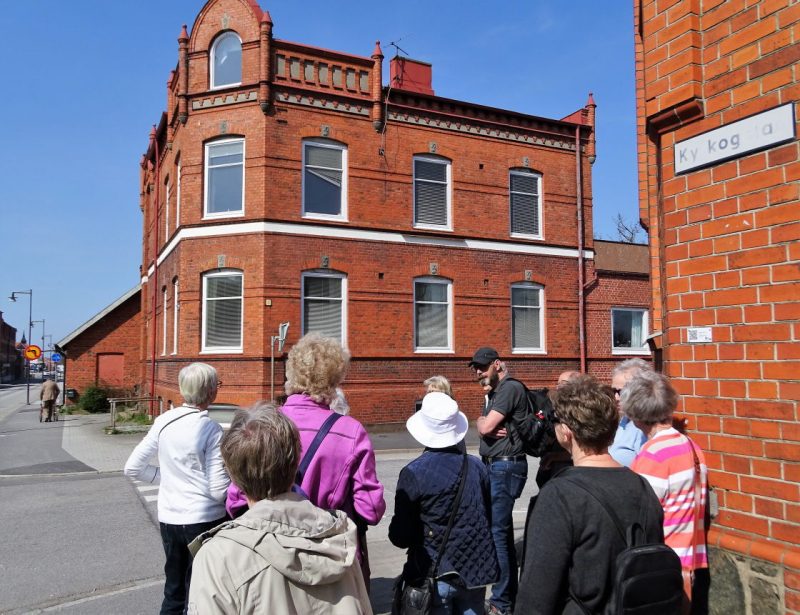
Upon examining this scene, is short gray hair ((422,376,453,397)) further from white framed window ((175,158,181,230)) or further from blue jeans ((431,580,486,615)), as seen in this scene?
white framed window ((175,158,181,230))

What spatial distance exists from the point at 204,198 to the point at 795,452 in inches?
637

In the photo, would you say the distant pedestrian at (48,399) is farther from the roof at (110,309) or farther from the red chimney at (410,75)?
the red chimney at (410,75)

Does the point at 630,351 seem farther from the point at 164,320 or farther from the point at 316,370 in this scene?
the point at 316,370

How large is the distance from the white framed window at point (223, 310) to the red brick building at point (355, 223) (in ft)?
0.14

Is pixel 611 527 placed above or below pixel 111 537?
above

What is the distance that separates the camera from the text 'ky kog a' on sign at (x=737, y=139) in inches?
119

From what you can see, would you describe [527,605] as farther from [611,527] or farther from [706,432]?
[706,432]

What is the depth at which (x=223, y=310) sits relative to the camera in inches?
657

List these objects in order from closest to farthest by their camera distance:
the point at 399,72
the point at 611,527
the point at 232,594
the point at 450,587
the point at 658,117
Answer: the point at 232,594 → the point at 611,527 → the point at 450,587 → the point at 658,117 → the point at 399,72

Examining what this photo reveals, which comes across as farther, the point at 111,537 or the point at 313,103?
the point at 313,103

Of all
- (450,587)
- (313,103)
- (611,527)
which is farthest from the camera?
(313,103)

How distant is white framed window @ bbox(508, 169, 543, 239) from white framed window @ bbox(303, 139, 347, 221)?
5.33 metres

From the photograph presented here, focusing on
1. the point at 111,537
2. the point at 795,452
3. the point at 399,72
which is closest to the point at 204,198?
the point at 399,72

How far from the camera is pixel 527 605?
2219 millimetres
